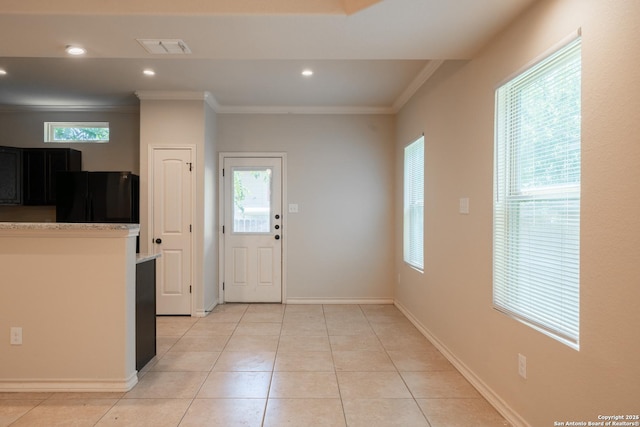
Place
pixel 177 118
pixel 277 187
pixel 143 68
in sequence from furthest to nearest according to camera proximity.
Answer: pixel 277 187 → pixel 177 118 → pixel 143 68

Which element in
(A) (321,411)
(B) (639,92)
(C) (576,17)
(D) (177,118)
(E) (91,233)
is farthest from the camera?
(D) (177,118)

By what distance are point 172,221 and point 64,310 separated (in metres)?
2.03

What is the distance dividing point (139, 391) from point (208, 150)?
2.94 meters

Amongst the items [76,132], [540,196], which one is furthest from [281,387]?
[76,132]

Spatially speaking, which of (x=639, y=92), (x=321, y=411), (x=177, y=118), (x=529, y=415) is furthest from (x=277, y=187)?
(x=639, y=92)

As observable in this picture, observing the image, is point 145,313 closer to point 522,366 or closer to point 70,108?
point 522,366

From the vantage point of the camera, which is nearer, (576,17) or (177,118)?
(576,17)

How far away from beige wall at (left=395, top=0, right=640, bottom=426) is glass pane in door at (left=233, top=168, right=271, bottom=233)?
99.5 inches

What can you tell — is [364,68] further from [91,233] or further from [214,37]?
[91,233]

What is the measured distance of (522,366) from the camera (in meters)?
2.15

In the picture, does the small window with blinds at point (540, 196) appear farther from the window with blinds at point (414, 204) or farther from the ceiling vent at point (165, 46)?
the ceiling vent at point (165, 46)

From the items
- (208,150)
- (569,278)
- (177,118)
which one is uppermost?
(177,118)

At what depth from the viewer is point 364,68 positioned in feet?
12.3

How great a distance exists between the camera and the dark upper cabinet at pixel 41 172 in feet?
15.8
